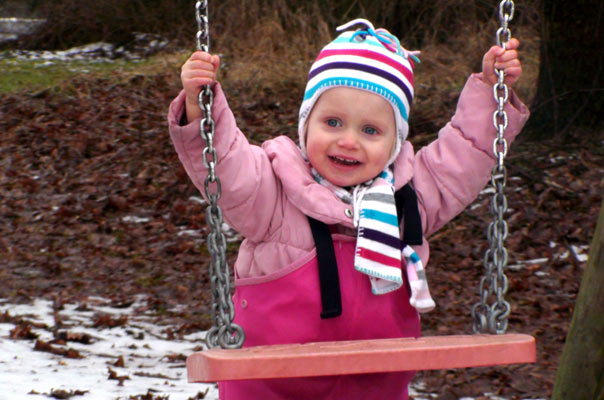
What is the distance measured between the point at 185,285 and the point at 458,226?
2342 millimetres

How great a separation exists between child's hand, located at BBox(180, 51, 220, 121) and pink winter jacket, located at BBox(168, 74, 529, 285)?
0.06 m

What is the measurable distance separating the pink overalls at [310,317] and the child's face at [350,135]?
21cm

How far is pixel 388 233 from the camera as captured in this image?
7.97 feet

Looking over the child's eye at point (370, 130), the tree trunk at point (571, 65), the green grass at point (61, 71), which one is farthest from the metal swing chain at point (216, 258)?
the green grass at point (61, 71)

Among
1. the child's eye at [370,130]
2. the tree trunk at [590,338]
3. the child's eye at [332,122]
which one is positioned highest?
the child's eye at [332,122]

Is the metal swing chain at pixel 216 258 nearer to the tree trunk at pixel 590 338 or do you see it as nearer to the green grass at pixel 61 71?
the tree trunk at pixel 590 338

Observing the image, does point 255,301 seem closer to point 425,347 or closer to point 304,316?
point 304,316

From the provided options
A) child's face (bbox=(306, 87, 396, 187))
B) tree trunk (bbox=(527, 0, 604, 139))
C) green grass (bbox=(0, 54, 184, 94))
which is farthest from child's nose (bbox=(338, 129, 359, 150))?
green grass (bbox=(0, 54, 184, 94))

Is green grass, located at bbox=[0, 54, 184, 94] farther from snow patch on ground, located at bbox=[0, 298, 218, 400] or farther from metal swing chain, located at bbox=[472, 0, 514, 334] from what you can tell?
metal swing chain, located at bbox=[472, 0, 514, 334]

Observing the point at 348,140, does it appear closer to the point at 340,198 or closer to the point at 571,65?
the point at 340,198

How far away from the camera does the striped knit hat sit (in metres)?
2.52

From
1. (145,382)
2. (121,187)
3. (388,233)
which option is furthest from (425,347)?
(121,187)

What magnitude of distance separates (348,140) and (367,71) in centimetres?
23

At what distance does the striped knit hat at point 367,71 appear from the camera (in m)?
2.52
